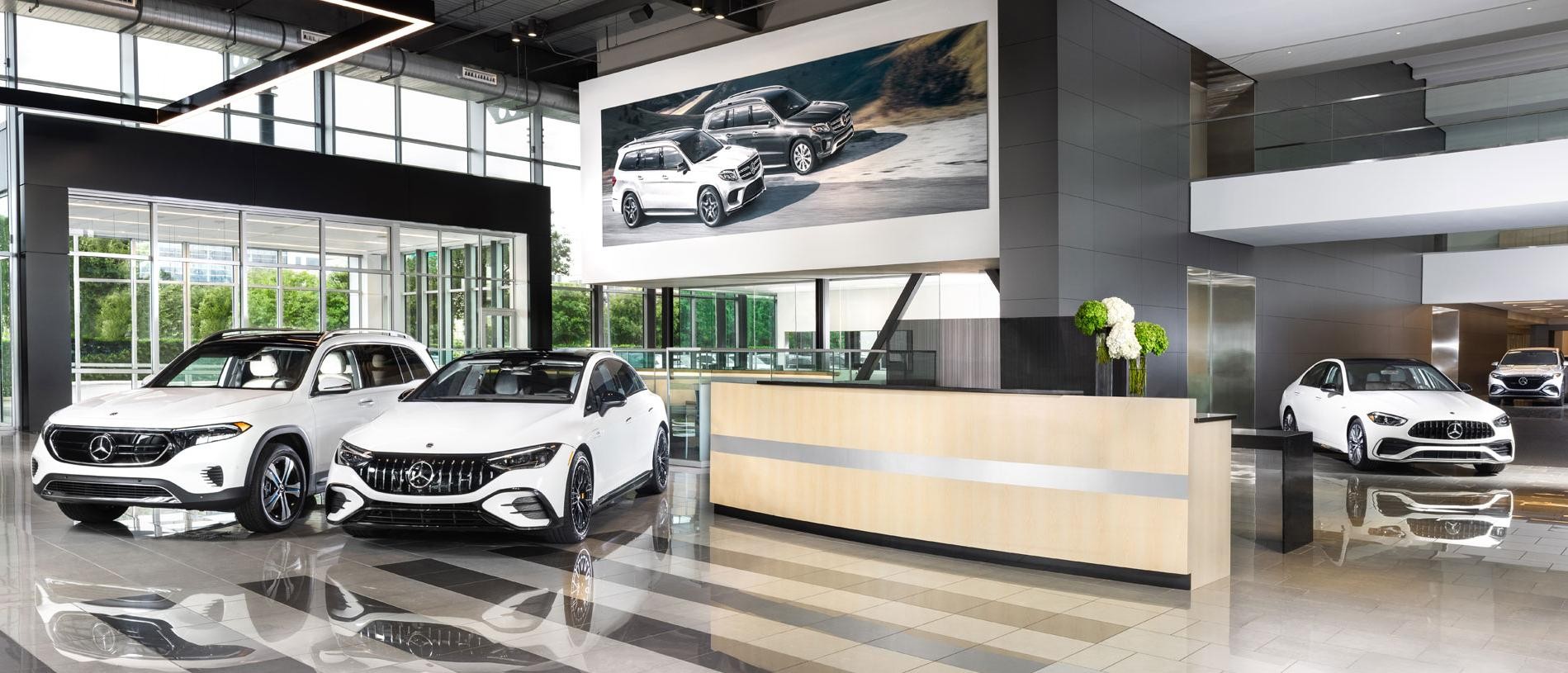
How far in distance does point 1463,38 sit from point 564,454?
16.6 metres

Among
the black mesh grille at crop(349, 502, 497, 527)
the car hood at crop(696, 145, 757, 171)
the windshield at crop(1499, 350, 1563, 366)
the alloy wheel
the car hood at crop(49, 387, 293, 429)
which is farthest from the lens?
the windshield at crop(1499, 350, 1563, 366)

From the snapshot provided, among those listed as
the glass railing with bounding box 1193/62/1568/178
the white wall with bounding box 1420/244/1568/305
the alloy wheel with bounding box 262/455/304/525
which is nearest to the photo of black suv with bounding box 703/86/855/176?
the glass railing with bounding box 1193/62/1568/178

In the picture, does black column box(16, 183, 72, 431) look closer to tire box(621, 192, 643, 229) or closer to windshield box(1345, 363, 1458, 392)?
tire box(621, 192, 643, 229)

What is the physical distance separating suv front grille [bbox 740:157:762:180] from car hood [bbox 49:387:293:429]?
448 inches

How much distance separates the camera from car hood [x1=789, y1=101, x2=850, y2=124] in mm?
16953

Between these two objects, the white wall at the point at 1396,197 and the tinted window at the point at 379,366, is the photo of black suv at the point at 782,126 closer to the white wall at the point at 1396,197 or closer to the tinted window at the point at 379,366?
the white wall at the point at 1396,197

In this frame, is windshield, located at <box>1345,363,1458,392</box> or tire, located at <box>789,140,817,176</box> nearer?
windshield, located at <box>1345,363,1458,392</box>

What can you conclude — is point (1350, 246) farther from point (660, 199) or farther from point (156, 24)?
point (156, 24)

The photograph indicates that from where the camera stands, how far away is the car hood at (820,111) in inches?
667

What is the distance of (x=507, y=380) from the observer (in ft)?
27.4

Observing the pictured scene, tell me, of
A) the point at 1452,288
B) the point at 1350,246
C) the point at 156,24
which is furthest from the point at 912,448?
the point at 1452,288

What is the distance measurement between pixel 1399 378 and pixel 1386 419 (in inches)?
46.0

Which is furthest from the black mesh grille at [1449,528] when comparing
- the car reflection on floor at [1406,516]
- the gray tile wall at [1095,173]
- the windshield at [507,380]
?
the windshield at [507,380]

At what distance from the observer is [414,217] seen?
826 inches
